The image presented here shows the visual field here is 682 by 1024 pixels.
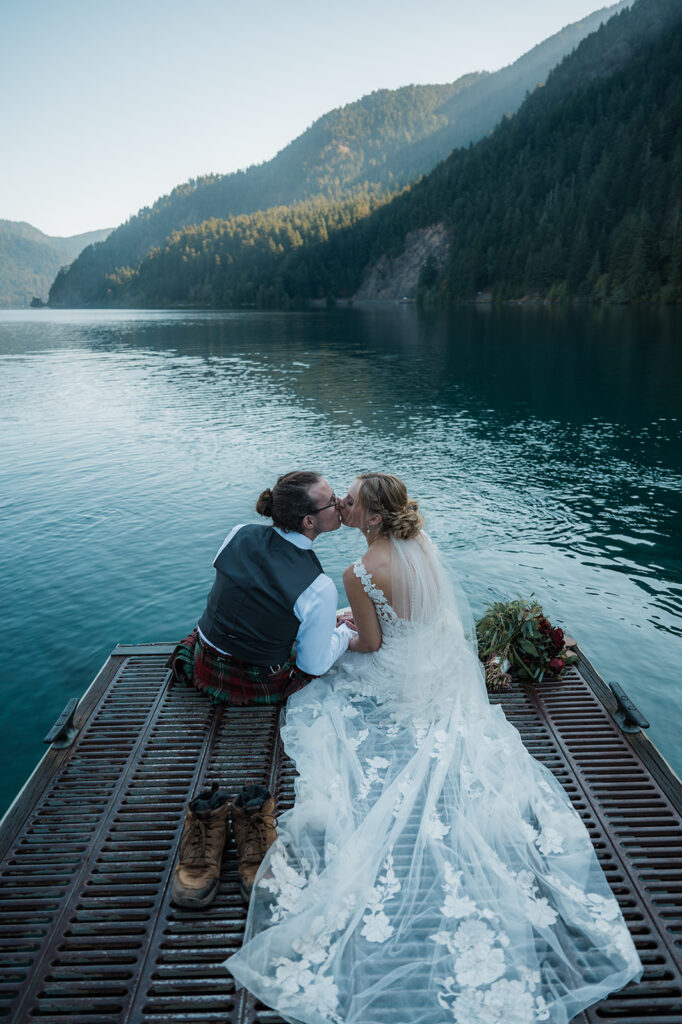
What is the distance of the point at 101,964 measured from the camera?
325cm

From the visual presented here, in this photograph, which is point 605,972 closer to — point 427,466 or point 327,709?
point 327,709

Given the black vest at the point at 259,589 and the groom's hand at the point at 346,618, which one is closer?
the black vest at the point at 259,589

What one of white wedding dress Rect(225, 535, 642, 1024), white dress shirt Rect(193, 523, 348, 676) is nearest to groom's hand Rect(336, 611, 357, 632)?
white dress shirt Rect(193, 523, 348, 676)

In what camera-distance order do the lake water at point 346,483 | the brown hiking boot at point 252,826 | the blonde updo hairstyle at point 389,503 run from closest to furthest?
the brown hiking boot at point 252,826, the blonde updo hairstyle at point 389,503, the lake water at point 346,483

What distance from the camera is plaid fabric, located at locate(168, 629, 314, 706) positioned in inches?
211

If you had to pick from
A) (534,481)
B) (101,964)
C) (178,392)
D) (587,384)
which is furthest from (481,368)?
(101,964)

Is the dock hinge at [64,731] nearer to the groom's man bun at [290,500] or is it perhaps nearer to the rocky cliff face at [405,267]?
the groom's man bun at [290,500]

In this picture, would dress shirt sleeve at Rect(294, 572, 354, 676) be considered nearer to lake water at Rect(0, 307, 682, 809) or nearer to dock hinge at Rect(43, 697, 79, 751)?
dock hinge at Rect(43, 697, 79, 751)

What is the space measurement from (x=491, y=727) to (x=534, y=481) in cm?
1179

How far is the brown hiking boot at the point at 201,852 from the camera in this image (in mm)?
3506

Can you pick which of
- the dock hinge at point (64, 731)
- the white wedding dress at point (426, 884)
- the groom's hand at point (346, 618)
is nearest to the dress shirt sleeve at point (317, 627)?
the white wedding dress at point (426, 884)

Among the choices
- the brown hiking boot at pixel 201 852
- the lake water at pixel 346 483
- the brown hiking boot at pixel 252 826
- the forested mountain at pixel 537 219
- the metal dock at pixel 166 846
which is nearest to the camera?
the metal dock at pixel 166 846

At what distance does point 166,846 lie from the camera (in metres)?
4.10

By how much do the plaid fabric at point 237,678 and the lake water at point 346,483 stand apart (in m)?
2.42
